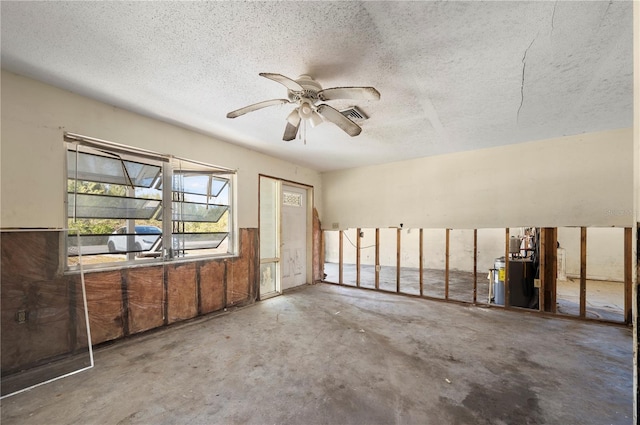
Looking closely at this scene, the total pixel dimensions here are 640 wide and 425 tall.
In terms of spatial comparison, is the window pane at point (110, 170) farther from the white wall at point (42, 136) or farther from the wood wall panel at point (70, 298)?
the wood wall panel at point (70, 298)

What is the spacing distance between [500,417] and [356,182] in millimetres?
4462

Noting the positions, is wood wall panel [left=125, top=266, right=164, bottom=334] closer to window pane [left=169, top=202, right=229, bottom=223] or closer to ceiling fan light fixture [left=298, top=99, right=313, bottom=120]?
window pane [left=169, top=202, right=229, bottom=223]

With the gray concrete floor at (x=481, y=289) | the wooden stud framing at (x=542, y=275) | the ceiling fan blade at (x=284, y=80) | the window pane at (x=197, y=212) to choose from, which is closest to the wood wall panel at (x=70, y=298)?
the window pane at (x=197, y=212)

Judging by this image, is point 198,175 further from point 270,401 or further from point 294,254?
point 270,401

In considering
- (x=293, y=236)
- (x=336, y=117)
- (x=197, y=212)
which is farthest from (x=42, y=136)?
(x=293, y=236)

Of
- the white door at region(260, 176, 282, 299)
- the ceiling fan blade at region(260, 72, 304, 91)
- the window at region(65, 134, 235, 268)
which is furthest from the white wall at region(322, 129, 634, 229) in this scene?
the ceiling fan blade at region(260, 72, 304, 91)

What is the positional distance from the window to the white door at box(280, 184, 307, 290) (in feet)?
4.76

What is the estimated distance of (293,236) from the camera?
543cm

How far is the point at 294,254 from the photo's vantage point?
5.43 meters

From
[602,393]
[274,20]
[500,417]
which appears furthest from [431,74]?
[602,393]

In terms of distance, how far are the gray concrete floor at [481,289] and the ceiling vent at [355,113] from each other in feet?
12.0

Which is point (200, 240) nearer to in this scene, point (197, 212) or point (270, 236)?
point (197, 212)

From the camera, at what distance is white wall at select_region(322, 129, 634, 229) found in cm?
339

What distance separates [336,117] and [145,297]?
309cm
